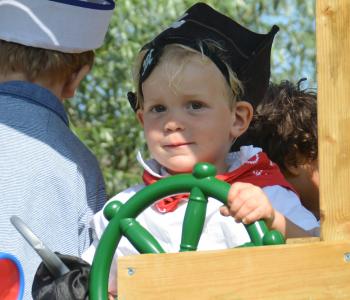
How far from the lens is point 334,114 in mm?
2451

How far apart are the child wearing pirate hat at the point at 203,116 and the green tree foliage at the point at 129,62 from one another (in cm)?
366

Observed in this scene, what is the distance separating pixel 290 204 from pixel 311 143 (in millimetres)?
1041

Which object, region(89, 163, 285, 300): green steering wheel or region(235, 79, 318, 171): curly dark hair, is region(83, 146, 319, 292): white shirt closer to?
region(89, 163, 285, 300): green steering wheel

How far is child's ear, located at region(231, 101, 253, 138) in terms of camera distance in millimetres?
3223

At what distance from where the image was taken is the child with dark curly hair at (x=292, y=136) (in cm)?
399

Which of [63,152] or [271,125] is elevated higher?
[63,152]

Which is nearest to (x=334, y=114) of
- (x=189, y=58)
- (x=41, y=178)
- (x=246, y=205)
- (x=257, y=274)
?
(x=246, y=205)

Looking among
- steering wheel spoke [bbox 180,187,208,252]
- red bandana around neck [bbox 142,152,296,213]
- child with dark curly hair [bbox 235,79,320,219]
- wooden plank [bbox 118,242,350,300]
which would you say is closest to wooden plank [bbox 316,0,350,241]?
wooden plank [bbox 118,242,350,300]

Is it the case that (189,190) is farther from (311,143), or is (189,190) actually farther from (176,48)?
(311,143)

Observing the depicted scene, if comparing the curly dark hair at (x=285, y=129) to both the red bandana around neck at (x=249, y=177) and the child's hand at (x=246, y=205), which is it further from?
the child's hand at (x=246, y=205)

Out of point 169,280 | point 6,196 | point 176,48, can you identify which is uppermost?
point 176,48

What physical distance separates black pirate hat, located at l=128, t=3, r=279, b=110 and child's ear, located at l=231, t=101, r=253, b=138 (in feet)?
0.07

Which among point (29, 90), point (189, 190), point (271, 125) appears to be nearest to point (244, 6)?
point (271, 125)

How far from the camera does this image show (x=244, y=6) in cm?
716
